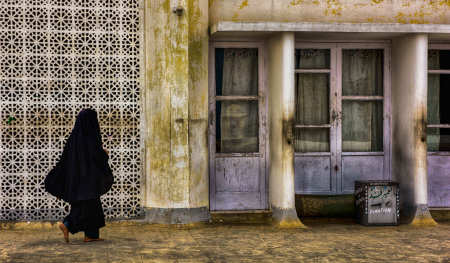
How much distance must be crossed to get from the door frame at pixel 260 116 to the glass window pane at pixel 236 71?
75 mm

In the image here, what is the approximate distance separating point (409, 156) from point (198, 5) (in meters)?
3.85

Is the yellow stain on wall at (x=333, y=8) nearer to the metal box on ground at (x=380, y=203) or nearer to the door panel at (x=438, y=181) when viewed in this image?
the metal box on ground at (x=380, y=203)

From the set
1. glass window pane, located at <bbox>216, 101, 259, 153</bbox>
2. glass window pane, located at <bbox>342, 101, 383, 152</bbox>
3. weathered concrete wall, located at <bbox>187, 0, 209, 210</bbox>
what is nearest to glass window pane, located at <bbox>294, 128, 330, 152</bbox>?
glass window pane, located at <bbox>342, 101, 383, 152</bbox>

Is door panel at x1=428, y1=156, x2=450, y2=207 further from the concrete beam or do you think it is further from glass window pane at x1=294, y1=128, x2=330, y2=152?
the concrete beam

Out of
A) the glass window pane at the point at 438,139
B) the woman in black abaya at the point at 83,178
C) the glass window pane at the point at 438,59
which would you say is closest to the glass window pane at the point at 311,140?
the glass window pane at the point at 438,139

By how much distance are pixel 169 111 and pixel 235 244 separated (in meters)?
2.35

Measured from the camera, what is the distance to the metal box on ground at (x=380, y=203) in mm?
9844

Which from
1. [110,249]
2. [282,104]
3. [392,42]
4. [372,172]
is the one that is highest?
[392,42]

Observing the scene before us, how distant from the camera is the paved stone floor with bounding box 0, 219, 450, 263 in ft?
24.5

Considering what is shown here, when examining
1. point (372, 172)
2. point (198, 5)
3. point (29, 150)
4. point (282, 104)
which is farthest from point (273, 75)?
point (29, 150)

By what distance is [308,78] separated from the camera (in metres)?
10.5

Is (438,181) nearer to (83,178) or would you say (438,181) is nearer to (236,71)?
(236,71)

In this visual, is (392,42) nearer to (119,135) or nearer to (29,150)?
(119,135)

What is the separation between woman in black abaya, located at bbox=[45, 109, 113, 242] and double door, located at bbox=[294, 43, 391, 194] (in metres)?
3.39
